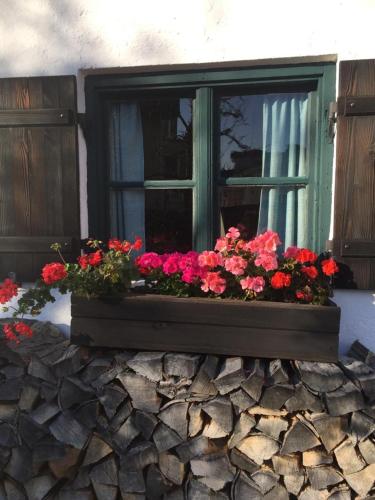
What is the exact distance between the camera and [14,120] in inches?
102

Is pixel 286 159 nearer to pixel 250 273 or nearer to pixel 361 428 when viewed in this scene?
pixel 250 273

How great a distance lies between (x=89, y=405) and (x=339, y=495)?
1252 millimetres

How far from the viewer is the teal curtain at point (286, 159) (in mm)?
2629

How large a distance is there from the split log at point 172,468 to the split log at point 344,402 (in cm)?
76

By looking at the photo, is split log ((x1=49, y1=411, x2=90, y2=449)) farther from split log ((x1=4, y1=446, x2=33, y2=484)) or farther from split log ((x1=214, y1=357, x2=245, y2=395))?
split log ((x1=214, y1=357, x2=245, y2=395))

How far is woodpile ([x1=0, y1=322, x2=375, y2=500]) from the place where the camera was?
6.18ft

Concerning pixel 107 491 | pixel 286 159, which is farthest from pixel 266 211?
pixel 107 491

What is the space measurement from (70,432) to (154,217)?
1.43 meters

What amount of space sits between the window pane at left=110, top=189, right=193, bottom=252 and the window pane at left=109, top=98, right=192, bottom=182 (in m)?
0.12

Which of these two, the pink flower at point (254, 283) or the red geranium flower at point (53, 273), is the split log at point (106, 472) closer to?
the red geranium flower at point (53, 273)

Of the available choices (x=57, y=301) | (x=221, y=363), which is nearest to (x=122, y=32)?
(x=57, y=301)

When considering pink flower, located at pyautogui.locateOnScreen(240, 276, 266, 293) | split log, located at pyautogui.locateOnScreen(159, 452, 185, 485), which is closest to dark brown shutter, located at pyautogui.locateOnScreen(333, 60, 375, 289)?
pink flower, located at pyautogui.locateOnScreen(240, 276, 266, 293)

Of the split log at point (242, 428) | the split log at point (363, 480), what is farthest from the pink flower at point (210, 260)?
the split log at point (363, 480)

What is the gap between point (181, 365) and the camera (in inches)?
78.8
